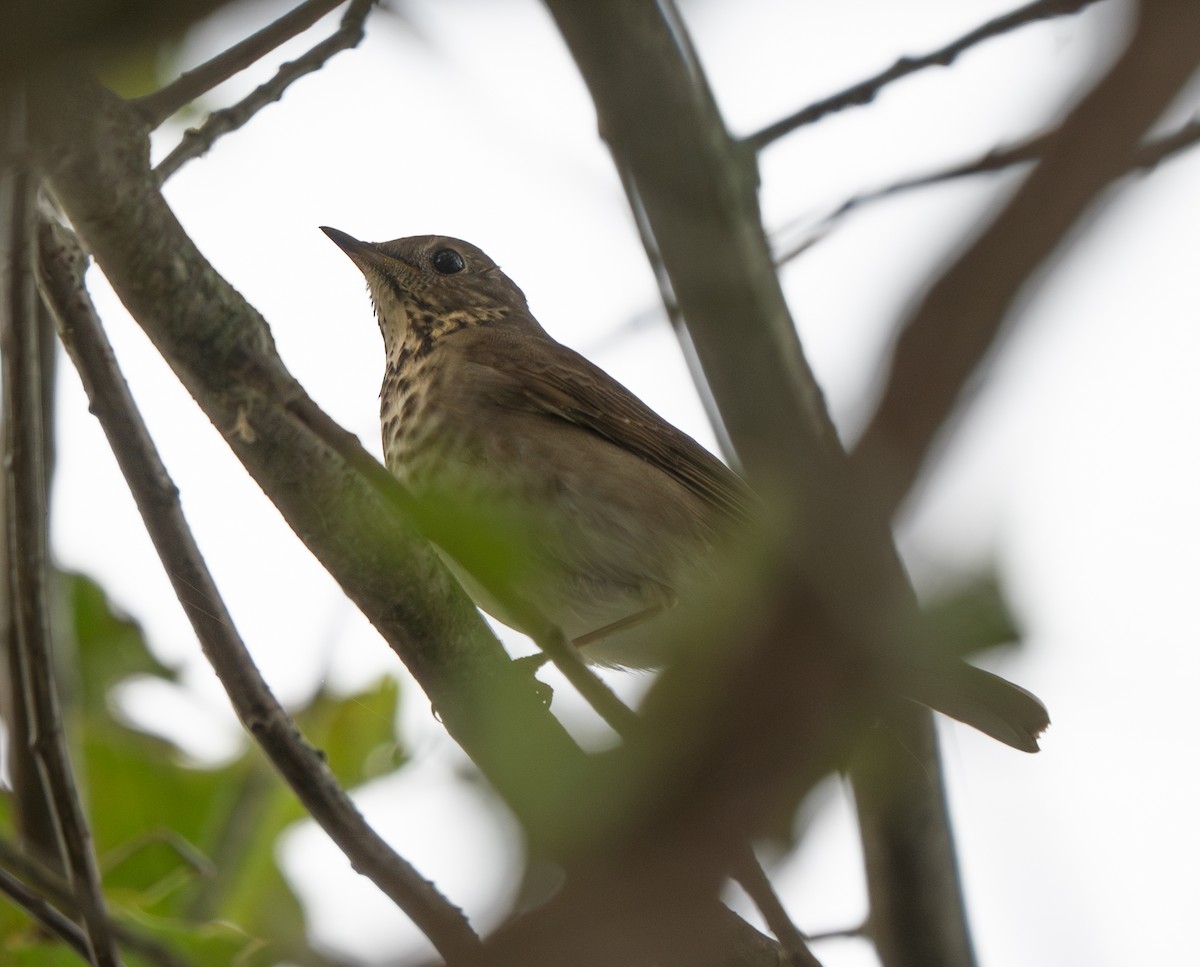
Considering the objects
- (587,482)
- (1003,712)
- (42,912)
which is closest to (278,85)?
(587,482)

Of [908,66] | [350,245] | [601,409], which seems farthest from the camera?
[350,245]

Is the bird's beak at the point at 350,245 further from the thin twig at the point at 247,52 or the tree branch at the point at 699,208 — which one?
→ the thin twig at the point at 247,52

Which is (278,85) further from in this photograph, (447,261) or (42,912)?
(447,261)

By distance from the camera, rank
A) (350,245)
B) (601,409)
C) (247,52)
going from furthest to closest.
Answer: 1. (350,245)
2. (601,409)
3. (247,52)

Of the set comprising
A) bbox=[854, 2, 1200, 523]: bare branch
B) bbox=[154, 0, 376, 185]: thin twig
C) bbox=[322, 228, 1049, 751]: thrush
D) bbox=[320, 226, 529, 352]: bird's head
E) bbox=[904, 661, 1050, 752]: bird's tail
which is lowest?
bbox=[904, 661, 1050, 752]: bird's tail

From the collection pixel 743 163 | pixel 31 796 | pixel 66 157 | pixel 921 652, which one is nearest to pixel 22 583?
pixel 31 796

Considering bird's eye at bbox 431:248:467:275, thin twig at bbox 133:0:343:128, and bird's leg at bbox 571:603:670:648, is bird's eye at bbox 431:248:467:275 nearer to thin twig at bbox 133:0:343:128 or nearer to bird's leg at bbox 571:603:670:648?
bird's leg at bbox 571:603:670:648

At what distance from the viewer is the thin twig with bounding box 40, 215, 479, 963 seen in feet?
9.85

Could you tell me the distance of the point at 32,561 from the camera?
326 cm

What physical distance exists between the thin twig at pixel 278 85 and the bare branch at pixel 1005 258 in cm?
309

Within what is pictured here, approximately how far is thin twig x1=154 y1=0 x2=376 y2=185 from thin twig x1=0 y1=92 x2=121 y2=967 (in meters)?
0.75

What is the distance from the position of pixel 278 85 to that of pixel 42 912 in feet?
7.11

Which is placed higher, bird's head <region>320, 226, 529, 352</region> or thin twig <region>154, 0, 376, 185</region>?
thin twig <region>154, 0, 376, 185</region>

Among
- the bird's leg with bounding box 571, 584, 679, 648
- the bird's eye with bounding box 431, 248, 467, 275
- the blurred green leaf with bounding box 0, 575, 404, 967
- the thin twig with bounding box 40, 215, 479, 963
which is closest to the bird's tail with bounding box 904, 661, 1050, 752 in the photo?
the bird's leg with bounding box 571, 584, 679, 648
